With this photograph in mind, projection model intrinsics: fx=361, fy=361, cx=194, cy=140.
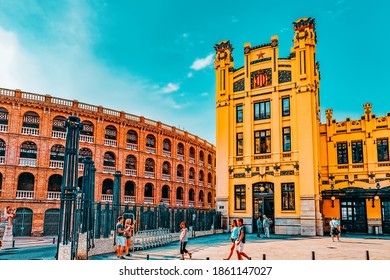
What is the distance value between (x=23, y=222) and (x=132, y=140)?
563 inches

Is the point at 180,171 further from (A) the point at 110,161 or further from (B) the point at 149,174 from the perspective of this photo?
(A) the point at 110,161

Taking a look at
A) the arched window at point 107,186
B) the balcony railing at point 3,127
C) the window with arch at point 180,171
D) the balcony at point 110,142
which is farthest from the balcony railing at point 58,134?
the window with arch at point 180,171

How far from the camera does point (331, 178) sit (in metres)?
26.5

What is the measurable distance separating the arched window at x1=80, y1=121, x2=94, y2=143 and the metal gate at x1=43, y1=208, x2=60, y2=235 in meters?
7.35

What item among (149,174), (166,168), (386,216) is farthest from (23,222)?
(386,216)

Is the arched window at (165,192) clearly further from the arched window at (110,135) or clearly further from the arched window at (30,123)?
the arched window at (30,123)

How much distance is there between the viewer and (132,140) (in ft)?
135

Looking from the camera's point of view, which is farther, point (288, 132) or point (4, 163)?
point (4, 163)

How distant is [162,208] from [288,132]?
422 inches

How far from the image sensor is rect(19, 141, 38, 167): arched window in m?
33.2

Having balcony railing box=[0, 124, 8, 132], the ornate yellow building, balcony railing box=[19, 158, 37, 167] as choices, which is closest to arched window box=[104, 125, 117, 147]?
balcony railing box=[19, 158, 37, 167]
